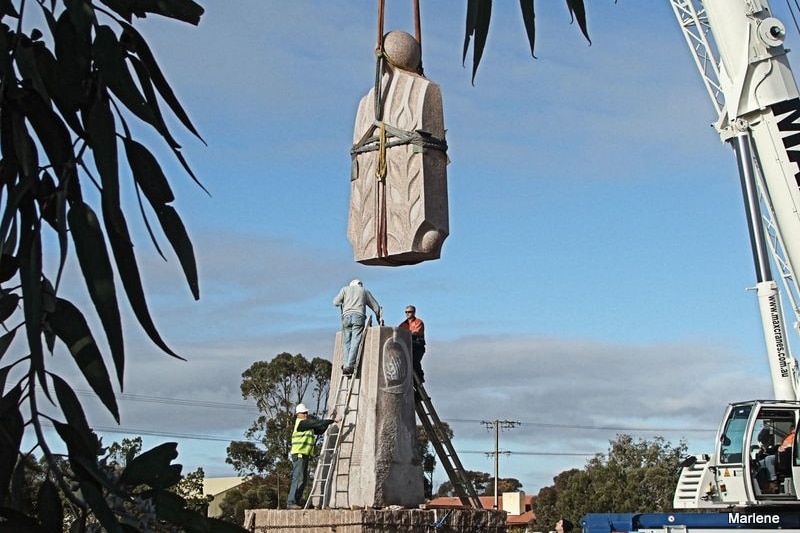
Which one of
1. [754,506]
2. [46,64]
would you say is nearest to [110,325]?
[46,64]

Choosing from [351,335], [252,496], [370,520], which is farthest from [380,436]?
[252,496]

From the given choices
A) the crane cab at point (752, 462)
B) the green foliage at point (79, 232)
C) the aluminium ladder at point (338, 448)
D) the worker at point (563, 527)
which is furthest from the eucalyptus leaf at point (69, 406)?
the crane cab at point (752, 462)

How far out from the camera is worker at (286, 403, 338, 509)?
12211mm

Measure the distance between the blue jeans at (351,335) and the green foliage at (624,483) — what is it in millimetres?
24331

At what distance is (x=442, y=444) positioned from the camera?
12.8 m

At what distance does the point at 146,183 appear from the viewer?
2.71 meters

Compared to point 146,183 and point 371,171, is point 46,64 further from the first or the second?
point 371,171

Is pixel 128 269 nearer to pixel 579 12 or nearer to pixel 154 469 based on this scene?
pixel 154 469

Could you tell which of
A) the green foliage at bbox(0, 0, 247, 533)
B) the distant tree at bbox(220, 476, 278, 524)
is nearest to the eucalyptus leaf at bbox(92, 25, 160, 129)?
the green foliage at bbox(0, 0, 247, 533)

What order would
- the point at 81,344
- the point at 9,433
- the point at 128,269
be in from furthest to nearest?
the point at 128,269 → the point at 81,344 → the point at 9,433

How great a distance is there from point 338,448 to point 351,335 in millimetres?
1169

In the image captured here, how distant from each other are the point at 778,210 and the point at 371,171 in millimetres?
5314

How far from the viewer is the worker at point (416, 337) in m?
12.8

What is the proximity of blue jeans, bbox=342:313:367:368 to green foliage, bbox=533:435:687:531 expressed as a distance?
24.3m
